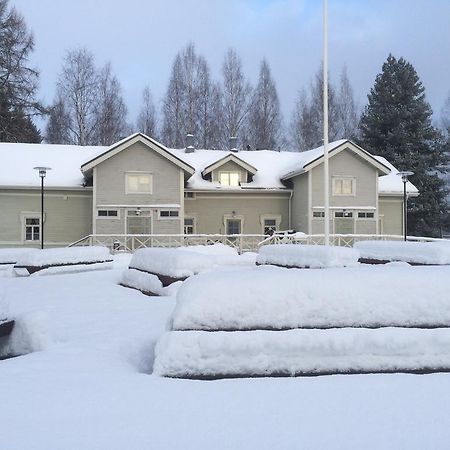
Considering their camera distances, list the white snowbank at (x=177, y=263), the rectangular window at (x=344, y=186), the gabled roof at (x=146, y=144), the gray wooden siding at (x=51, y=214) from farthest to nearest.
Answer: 1. the rectangular window at (x=344, y=186)
2. the gray wooden siding at (x=51, y=214)
3. the gabled roof at (x=146, y=144)
4. the white snowbank at (x=177, y=263)

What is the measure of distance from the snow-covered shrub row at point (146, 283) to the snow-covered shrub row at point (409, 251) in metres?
7.28

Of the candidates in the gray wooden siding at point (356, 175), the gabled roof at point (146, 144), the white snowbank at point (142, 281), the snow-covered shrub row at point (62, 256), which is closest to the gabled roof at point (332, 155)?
the gray wooden siding at point (356, 175)

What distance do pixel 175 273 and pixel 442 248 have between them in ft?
25.4

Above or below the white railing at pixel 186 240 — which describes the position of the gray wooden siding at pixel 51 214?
above

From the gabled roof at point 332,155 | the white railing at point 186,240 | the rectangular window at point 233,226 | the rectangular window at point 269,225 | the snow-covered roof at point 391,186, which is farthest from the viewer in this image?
the snow-covered roof at point 391,186

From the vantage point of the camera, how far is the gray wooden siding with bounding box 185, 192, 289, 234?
27219mm

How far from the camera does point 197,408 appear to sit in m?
4.02

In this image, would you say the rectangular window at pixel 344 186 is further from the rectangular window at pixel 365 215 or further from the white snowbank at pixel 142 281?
the white snowbank at pixel 142 281

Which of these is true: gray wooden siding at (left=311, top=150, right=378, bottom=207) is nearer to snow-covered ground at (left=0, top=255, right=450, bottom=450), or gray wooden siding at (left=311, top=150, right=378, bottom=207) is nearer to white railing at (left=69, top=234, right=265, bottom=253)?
white railing at (left=69, top=234, right=265, bottom=253)

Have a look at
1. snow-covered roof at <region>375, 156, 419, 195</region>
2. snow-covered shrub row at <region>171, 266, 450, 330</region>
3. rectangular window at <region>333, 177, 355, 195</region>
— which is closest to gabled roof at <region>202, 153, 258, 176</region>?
rectangular window at <region>333, 177, 355, 195</region>

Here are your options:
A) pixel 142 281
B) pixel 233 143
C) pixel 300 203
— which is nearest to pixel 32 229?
pixel 233 143

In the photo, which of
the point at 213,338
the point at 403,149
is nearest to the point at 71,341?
the point at 213,338

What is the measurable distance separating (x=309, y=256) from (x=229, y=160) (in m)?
14.6

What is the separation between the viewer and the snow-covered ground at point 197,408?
11.3ft
